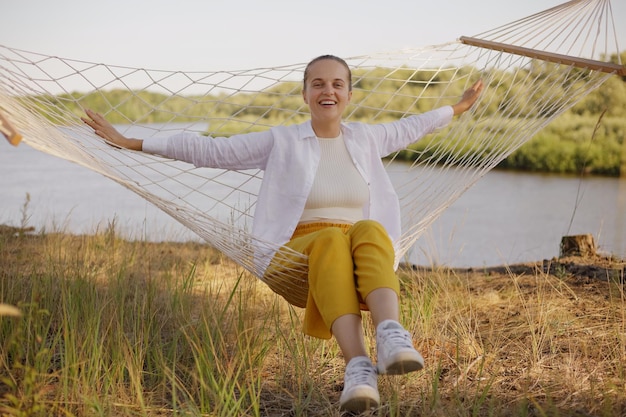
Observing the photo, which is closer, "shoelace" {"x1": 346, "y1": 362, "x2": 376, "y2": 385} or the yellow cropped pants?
"shoelace" {"x1": 346, "y1": 362, "x2": 376, "y2": 385}

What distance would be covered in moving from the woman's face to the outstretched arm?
1.88ft

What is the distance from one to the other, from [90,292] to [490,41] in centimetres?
173

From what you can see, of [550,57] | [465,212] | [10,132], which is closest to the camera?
[10,132]

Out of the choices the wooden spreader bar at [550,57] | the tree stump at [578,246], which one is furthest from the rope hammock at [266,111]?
the tree stump at [578,246]

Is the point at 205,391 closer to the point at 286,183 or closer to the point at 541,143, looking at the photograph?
Answer: the point at 286,183

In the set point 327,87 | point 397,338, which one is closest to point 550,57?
point 327,87

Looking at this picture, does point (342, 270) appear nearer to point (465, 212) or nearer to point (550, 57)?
point (550, 57)

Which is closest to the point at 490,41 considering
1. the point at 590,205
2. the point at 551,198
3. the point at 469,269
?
the point at 469,269

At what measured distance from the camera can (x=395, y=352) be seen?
5.33 ft

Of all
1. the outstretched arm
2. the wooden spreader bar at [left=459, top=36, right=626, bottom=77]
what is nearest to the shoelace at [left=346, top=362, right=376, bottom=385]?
the outstretched arm

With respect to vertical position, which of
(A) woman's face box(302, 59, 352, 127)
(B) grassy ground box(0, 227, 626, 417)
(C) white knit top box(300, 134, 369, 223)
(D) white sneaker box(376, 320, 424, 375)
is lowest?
(B) grassy ground box(0, 227, 626, 417)

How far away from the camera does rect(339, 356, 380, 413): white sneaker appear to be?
5.34ft

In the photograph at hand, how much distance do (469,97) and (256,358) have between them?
124 centimetres

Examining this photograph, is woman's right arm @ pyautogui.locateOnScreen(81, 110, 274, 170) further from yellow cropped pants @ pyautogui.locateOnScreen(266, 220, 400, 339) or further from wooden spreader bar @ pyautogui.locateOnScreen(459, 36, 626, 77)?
wooden spreader bar @ pyautogui.locateOnScreen(459, 36, 626, 77)
